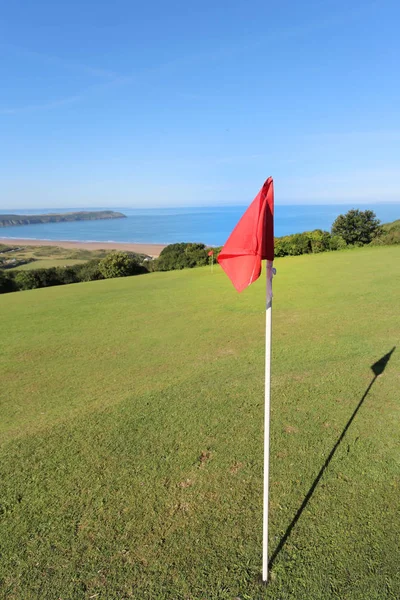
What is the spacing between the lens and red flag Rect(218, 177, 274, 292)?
202 cm

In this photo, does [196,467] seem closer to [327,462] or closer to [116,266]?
[327,462]

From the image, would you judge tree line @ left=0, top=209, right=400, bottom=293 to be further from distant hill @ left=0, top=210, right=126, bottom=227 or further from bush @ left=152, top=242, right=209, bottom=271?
distant hill @ left=0, top=210, right=126, bottom=227

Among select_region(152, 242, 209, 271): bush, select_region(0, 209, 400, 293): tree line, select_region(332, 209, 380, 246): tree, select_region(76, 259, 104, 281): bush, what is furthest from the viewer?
select_region(332, 209, 380, 246): tree

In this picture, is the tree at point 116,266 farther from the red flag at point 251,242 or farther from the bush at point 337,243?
Answer: the red flag at point 251,242

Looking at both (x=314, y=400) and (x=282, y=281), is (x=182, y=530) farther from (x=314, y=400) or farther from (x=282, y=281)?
(x=282, y=281)

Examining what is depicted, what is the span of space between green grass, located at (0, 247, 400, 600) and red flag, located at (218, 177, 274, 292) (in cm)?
197

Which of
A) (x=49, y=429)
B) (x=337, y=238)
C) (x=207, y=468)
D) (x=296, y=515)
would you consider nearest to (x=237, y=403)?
(x=207, y=468)

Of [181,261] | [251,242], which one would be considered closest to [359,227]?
[181,261]

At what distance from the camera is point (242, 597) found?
228 centimetres

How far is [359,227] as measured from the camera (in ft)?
97.8

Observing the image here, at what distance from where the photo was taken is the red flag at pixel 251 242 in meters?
2.02

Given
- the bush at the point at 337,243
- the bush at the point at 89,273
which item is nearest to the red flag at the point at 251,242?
the bush at the point at 89,273

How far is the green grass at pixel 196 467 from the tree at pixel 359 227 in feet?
78.9

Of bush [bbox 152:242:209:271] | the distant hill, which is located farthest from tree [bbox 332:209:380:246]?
the distant hill
